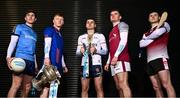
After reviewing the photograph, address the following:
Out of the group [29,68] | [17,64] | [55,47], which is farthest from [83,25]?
[17,64]

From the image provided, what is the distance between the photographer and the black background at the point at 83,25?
277 inches

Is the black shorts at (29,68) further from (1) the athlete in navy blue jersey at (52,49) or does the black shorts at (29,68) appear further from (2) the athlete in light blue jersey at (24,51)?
(1) the athlete in navy blue jersey at (52,49)

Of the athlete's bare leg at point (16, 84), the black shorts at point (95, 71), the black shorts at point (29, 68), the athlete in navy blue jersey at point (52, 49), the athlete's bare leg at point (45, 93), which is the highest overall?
the athlete in navy blue jersey at point (52, 49)

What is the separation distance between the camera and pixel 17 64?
5.35m

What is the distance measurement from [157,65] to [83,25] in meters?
2.24

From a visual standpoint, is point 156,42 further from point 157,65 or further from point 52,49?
point 52,49

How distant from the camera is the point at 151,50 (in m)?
5.68

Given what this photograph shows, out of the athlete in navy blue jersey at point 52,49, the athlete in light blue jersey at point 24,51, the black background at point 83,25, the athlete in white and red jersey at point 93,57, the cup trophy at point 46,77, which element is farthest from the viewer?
the black background at point 83,25

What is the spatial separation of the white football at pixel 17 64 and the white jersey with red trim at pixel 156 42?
76.9 inches

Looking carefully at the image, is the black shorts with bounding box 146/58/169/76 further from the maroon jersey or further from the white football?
the white football

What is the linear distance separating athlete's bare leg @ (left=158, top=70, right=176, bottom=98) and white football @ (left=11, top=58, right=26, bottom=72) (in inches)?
84.4

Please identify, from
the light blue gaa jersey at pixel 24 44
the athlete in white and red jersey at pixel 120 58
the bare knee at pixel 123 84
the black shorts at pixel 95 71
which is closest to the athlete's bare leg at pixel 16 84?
the light blue gaa jersey at pixel 24 44

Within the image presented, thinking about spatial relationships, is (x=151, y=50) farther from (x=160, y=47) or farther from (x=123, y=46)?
(x=123, y=46)

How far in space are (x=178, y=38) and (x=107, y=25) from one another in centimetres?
147
